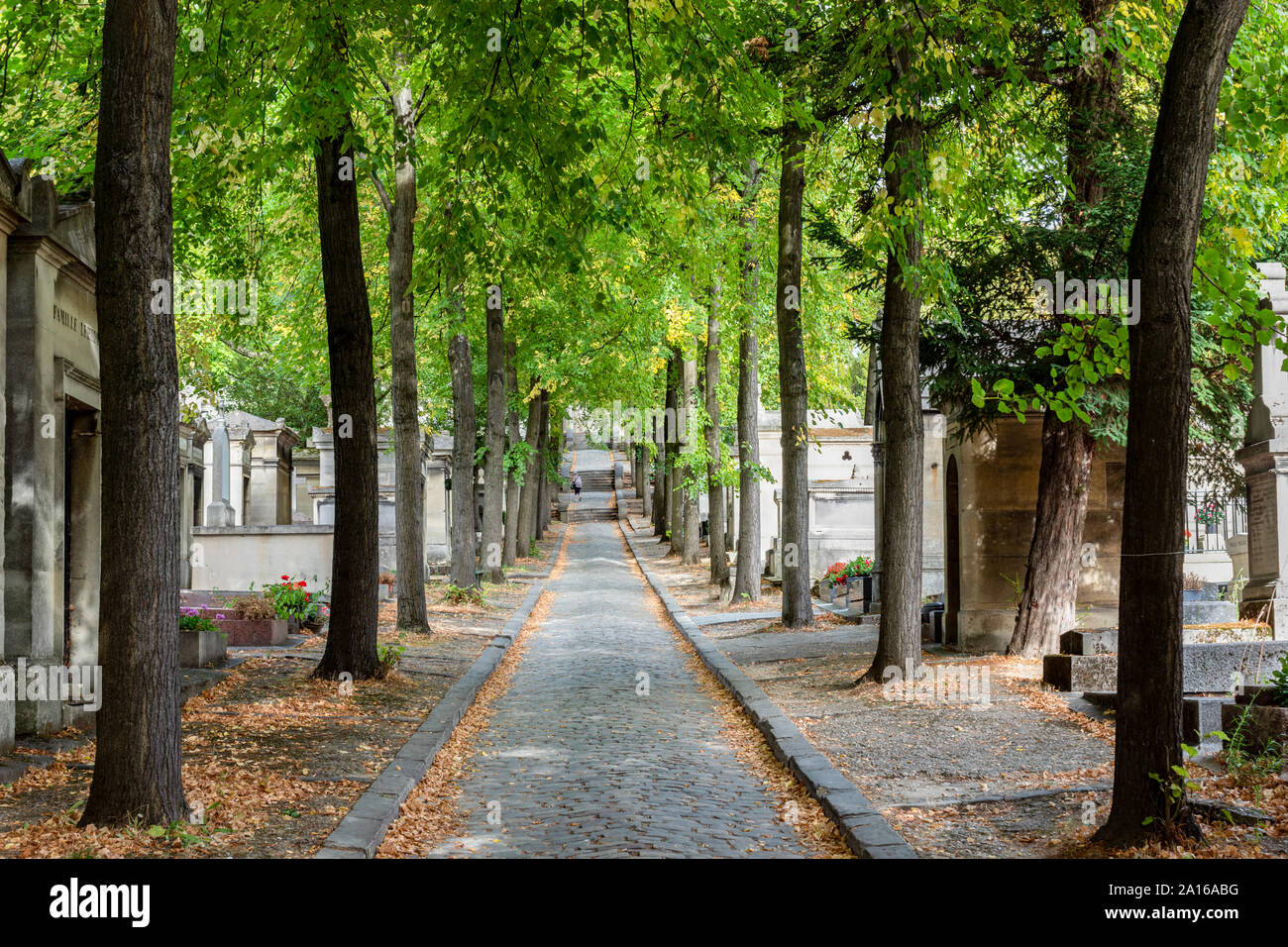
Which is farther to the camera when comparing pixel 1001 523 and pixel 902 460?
pixel 1001 523

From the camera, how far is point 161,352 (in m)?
6.95

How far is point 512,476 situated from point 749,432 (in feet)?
44.3

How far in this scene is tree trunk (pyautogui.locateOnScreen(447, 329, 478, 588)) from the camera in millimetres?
22031

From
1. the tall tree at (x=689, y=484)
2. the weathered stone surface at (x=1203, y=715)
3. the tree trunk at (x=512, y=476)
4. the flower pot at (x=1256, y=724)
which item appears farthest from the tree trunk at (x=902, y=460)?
the tree trunk at (x=512, y=476)

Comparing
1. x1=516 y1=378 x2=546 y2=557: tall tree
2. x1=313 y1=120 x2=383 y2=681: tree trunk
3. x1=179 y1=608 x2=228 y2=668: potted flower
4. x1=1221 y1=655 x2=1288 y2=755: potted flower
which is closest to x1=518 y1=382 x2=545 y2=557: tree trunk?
x1=516 y1=378 x2=546 y2=557: tall tree

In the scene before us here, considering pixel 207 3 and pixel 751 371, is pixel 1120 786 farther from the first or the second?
pixel 751 371

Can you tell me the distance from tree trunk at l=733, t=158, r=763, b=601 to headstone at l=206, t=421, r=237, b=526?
37.0 ft

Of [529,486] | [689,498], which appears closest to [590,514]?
[529,486]

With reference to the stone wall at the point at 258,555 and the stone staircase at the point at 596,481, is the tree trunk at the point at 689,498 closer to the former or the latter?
the stone wall at the point at 258,555

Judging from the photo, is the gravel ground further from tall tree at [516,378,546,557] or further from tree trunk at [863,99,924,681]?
tall tree at [516,378,546,557]

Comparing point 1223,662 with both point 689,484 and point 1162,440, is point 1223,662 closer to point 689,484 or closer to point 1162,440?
point 1162,440

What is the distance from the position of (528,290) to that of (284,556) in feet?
23.8

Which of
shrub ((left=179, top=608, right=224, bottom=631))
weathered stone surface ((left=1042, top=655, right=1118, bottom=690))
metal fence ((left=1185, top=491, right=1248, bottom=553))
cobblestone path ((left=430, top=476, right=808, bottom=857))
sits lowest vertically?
cobblestone path ((left=430, top=476, right=808, bottom=857))

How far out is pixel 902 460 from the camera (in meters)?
12.9
